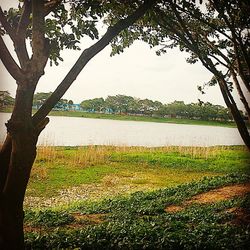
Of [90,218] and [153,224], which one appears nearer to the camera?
[153,224]

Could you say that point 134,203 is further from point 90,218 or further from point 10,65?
point 10,65

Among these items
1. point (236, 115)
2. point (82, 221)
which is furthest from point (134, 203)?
point (236, 115)

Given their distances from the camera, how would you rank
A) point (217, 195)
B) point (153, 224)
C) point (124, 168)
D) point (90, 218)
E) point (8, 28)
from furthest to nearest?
point (124, 168) → point (217, 195) → point (90, 218) → point (153, 224) → point (8, 28)

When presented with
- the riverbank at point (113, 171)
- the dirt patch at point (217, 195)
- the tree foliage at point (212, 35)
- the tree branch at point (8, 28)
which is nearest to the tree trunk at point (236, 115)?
the tree foliage at point (212, 35)

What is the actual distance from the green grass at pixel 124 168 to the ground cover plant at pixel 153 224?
192 inches

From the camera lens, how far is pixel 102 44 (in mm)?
4570

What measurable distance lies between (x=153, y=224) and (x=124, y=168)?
16719mm

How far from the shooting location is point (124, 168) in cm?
2431

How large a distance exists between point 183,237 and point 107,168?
17.4 metres

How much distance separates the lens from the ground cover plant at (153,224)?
20.5ft


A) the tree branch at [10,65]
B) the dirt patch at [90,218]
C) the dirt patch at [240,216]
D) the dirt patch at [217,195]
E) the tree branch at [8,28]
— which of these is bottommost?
the dirt patch at [90,218]

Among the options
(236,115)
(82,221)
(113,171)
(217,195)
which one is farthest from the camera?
(113,171)

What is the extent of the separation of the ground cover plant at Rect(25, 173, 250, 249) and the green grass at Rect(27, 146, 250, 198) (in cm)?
486

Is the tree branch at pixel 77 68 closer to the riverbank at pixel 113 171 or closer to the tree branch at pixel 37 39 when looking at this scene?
the tree branch at pixel 37 39
